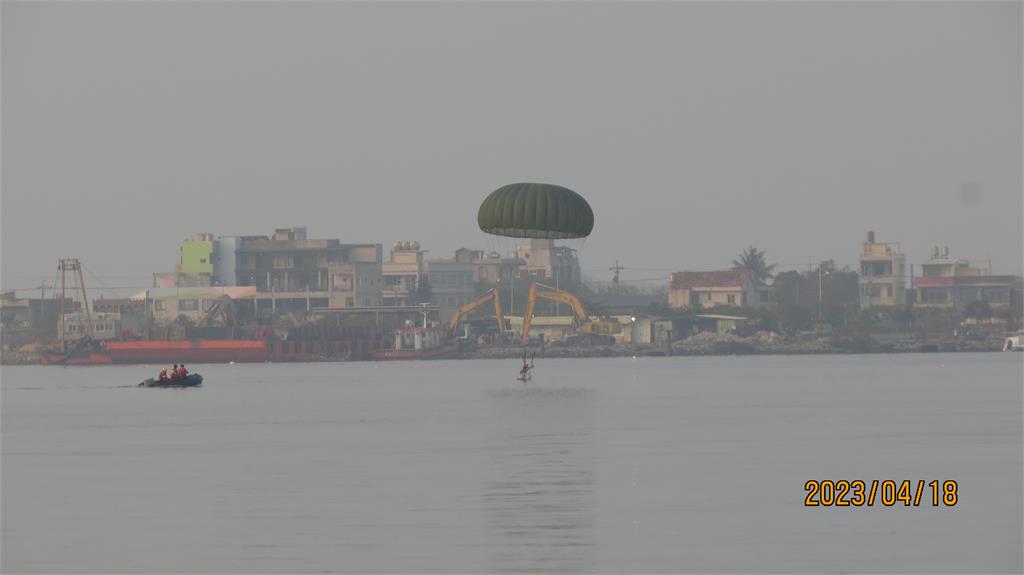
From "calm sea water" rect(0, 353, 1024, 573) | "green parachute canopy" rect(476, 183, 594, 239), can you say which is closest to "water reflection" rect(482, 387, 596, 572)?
"calm sea water" rect(0, 353, 1024, 573)

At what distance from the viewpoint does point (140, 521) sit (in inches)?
1414

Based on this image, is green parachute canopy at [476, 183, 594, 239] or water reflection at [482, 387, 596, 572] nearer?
water reflection at [482, 387, 596, 572]

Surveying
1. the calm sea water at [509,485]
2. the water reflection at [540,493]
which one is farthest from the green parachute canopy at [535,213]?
the water reflection at [540,493]

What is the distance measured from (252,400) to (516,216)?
20.0m

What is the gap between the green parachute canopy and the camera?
89.6 m

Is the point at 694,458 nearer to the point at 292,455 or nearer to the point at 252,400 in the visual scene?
the point at 292,455

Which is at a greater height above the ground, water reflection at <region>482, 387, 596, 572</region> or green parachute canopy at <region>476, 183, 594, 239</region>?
green parachute canopy at <region>476, 183, 594, 239</region>

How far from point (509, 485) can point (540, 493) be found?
214 cm

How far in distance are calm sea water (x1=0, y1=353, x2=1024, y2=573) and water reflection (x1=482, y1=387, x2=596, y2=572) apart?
121 mm

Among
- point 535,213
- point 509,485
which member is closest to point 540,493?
point 509,485

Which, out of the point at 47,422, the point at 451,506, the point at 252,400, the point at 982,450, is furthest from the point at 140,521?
the point at 252,400

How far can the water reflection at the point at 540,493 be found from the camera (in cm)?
3009

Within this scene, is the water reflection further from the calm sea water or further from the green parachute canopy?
the green parachute canopy

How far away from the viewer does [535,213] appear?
293ft
